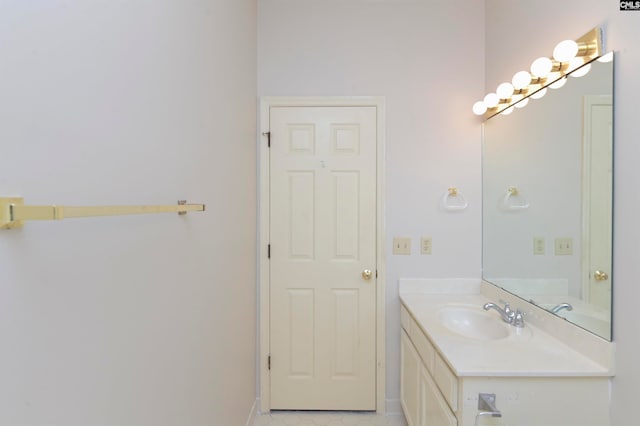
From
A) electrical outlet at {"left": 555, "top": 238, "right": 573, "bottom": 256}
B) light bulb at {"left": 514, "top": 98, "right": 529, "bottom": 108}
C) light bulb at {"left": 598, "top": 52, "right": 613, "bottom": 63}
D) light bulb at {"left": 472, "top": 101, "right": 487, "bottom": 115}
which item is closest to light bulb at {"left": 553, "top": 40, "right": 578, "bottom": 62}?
light bulb at {"left": 598, "top": 52, "right": 613, "bottom": 63}

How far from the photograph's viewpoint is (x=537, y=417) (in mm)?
1167

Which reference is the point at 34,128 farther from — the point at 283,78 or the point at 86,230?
the point at 283,78

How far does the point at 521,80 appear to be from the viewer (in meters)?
1.62

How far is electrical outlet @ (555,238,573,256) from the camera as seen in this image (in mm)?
1353

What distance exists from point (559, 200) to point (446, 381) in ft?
3.12

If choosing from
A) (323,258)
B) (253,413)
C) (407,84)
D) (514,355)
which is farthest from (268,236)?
(514,355)

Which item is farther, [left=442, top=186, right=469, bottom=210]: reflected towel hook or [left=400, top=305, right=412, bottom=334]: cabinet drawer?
[left=442, top=186, right=469, bottom=210]: reflected towel hook

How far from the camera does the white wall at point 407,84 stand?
213cm

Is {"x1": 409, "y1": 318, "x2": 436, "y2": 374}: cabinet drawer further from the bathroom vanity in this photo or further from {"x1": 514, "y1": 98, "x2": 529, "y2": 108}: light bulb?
{"x1": 514, "y1": 98, "x2": 529, "y2": 108}: light bulb

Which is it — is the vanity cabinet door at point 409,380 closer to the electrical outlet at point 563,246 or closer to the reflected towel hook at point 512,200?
the electrical outlet at point 563,246

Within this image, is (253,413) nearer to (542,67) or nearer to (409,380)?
(409,380)

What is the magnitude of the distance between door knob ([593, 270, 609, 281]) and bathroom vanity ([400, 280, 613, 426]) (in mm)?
223

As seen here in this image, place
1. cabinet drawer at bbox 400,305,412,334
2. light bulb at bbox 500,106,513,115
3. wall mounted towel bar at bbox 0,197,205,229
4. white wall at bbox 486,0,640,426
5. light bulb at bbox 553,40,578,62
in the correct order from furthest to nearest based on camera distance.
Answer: cabinet drawer at bbox 400,305,412,334
light bulb at bbox 500,106,513,115
light bulb at bbox 553,40,578,62
white wall at bbox 486,0,640,426
wall mounted towel bar at bbox 0,197,205,229

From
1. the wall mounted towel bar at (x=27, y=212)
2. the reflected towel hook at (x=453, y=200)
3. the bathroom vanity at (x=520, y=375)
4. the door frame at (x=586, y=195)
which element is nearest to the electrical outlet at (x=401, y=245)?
the reflected towel hook at (x=453, y=200)
